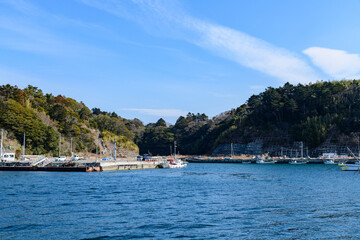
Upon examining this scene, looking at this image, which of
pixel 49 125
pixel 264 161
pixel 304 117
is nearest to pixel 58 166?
pixel 49 125

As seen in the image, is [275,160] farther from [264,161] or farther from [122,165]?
[122,165]

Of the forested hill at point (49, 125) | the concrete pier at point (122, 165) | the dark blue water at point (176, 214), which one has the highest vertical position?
the forested hill at point (49, 125)

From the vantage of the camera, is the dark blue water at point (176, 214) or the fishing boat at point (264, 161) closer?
the dark blue water at point (176, 214)

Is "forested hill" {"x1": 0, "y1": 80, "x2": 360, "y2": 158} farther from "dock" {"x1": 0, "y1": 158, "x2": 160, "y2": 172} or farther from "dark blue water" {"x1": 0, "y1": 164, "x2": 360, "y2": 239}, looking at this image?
"dark blue water" {"x1": 0, "y1": 164, "x2": 360, "y2": 239}

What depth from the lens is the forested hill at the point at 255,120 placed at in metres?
113

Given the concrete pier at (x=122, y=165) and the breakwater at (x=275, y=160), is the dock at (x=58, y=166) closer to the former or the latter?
the concrete pier at (x=122, y=165)

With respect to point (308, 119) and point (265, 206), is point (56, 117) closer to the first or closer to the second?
point (308, 119)

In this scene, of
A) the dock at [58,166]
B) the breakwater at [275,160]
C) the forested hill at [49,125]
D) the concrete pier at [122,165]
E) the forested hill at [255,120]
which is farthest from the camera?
the breakwater at [275,160]

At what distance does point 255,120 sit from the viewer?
187 meters

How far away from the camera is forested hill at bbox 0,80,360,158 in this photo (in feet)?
371

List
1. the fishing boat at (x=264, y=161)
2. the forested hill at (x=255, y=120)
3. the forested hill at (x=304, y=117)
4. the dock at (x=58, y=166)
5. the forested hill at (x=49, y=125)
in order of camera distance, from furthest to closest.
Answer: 1. the forested hill at (x=304, y=117)
2. the fishing boat at (x=264, y=161)
3. the forested hill at (x=255, y=120)
4. the forested hill at (x=49, y=125)
5. the dock at (x=58, y=166)

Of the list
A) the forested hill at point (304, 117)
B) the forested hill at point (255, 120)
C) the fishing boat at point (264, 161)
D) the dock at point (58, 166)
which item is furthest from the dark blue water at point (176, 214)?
the forested hill at point (304, 117)

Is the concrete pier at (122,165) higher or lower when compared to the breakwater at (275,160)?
higher

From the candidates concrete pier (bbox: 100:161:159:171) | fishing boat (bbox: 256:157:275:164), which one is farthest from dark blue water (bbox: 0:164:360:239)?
fishing boat (bbox: 256:157:275:164)
